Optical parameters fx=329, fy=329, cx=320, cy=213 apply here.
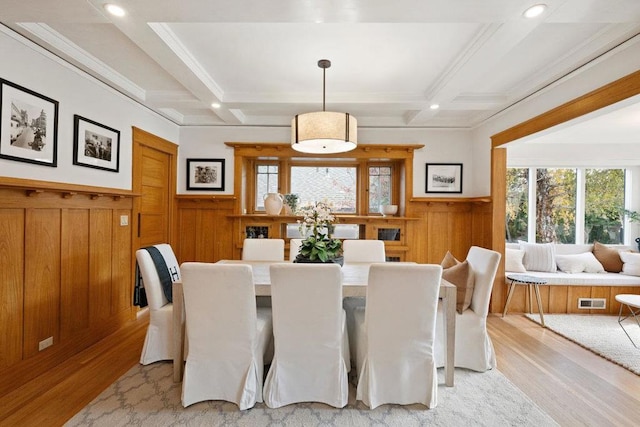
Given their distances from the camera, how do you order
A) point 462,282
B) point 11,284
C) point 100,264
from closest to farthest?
point 11,284, point 462,282, point 100,264

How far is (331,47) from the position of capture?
2.54 metres

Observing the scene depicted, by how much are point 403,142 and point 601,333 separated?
10.1ft

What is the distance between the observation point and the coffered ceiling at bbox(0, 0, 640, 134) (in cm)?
181

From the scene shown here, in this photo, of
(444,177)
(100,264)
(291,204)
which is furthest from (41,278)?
(444,177)

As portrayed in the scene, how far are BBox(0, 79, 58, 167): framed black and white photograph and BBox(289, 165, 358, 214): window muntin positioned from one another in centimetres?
290

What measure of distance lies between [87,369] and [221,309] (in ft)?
4.89

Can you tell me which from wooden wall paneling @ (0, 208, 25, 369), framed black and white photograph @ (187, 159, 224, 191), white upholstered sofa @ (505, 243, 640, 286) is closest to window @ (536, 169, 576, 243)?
white upholstered sofa @ (505, 243, 640, 286)

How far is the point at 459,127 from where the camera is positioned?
456 centimetres

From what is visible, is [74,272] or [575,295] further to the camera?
[575,295]

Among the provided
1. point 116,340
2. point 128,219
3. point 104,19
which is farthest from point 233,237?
point 104,19

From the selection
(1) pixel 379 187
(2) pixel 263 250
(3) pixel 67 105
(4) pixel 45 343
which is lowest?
(4) pixel 45 343

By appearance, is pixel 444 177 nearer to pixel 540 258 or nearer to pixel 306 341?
pixel 540 258

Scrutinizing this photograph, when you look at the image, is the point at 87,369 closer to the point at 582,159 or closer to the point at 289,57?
the point at 289,57

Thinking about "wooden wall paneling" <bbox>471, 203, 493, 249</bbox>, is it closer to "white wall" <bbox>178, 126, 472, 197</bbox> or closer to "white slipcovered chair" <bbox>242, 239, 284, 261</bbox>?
"white wall" <bbox>178, 126, 472, 197</bbox>
